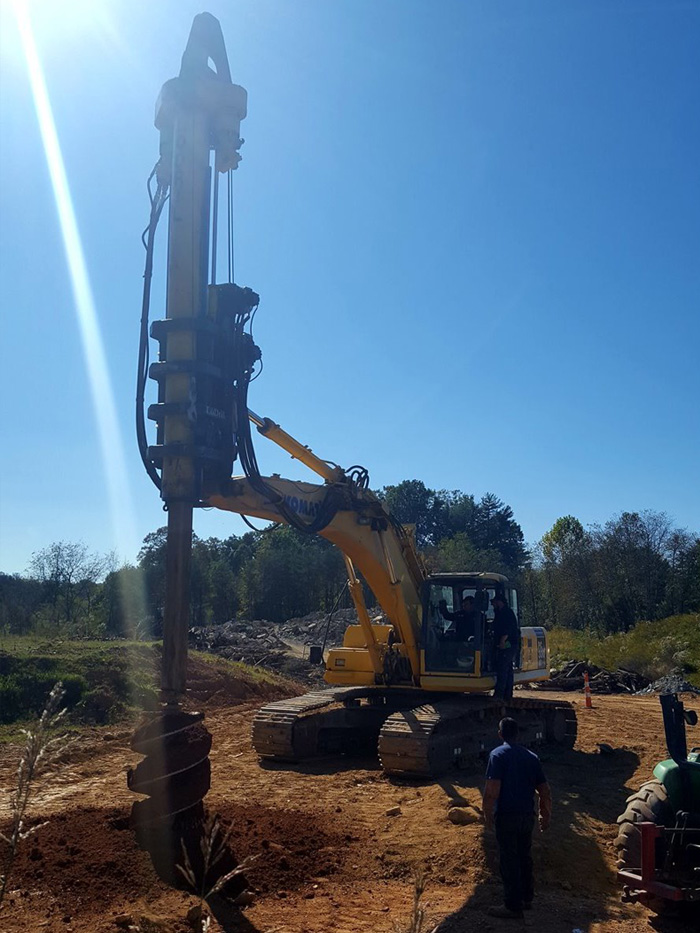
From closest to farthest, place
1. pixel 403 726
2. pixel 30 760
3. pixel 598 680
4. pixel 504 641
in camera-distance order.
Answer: pixel 30 760 → pixel 403 726 → pixel 504 641 → pixel 598 680

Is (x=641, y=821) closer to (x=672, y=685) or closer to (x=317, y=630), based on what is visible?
(x=672, y=685)

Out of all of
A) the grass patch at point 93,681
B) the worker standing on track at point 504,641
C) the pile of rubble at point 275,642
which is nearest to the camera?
the worker standing on track at point 504,641

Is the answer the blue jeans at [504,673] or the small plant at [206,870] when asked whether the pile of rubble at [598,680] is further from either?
the small plant at [206,870]

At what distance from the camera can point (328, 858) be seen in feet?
23.6

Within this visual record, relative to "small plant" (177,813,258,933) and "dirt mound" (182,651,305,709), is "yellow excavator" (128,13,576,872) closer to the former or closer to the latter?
"small plant" (177,813,258,933)

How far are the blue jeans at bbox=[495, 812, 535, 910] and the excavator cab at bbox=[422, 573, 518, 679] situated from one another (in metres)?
5.31

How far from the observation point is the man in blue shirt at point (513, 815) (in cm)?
621

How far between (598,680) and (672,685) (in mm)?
2379

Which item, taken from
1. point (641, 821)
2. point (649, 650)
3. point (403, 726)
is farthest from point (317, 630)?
point (641, 821)

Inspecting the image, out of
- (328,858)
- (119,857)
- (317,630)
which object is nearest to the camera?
(119,857)

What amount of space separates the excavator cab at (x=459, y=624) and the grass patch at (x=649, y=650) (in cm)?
1489

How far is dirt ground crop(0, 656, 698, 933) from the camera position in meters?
5.88

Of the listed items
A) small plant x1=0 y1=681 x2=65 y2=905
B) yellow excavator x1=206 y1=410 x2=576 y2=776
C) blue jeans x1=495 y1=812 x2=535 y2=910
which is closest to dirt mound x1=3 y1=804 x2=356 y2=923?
blue jeans x1=495 y1=812 x2=535 y2=910

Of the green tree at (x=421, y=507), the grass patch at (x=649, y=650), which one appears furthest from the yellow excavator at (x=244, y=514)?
the green tree at (x=421, y=507)
